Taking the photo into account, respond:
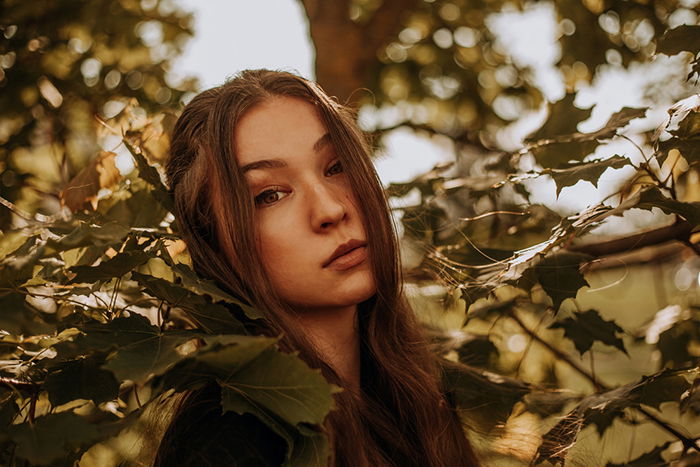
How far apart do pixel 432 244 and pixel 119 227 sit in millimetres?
995

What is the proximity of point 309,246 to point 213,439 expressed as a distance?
40 cm

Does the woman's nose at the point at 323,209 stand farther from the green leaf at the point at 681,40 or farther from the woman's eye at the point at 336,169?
the green leaf at the point at 681,40

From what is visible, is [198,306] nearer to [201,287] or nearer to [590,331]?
[201,287]

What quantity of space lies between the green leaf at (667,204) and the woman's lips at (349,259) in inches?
20.6

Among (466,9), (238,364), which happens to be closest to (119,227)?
(238,364)

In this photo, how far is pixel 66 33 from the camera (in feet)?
9.45

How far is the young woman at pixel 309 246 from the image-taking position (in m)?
1.45

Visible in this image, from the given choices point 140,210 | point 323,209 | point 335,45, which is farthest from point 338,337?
point 335,45

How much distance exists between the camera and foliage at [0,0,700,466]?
1.07m

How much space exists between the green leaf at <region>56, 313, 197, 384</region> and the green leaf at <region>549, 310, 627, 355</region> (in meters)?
0.98

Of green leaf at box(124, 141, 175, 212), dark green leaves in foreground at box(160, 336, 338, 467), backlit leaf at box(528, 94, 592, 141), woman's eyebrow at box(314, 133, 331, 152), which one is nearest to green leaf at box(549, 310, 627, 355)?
backlit leaf at box(528, 94, 592, 141)

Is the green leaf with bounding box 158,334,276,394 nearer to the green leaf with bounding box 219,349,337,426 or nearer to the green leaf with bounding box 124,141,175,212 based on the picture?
the green leaf with bounding box 219,349,337,426

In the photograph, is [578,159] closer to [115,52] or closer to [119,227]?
[119,227]

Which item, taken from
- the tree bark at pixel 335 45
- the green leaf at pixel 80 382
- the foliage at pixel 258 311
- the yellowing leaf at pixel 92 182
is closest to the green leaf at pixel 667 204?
the foliage at pixel 258 311
